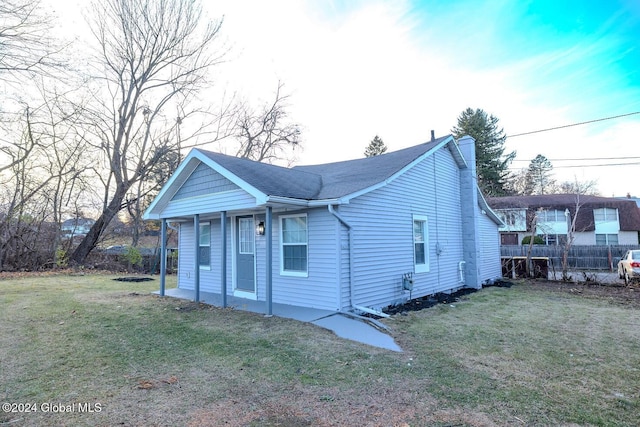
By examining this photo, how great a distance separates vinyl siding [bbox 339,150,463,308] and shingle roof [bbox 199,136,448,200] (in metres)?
0.35

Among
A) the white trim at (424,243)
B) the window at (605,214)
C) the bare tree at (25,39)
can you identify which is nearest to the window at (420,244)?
the white trim at (424,243)

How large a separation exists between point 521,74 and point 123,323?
Result: 14.5 m

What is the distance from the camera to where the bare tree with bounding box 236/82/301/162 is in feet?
78.3

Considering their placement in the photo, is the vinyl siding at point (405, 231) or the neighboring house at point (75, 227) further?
the neighboring house at point (75, 227)

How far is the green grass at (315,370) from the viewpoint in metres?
3.25

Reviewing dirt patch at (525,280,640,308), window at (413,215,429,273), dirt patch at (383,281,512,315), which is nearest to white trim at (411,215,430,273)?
window at (413,215,429,273)

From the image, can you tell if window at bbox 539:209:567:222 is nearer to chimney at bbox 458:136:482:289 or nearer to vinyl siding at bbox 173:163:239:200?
chimney at bbox 458:136:482:289

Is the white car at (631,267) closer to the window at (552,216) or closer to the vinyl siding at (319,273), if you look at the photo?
the vinyl siding at (319,273)

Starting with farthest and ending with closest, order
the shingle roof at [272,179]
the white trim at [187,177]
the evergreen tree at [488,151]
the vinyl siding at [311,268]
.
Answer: the evergreen tree at [488,151]
the vinyl siding at [311,268]
the shingle roof at [272,179]
the white trim at [187,177]

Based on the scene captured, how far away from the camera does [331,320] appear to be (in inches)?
262

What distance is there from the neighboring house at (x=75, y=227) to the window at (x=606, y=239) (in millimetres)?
34492

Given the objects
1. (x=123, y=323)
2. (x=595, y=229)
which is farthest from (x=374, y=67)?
(x=595, y=229)

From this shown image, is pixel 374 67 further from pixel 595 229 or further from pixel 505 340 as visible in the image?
pixel 595 229

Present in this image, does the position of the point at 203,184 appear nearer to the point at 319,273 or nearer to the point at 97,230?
the point at 319,273
